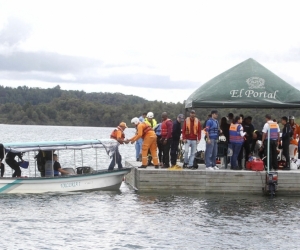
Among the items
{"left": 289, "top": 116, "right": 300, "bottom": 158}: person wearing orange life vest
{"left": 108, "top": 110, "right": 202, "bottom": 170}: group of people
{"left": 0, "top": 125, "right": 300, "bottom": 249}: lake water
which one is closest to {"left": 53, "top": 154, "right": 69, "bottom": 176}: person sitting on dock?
{"left": 0, "top": 125, "right": 300, "bottom": 249}: lake water

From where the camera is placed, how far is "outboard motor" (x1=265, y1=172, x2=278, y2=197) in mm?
21781

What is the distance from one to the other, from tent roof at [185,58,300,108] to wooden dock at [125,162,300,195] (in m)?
2.08

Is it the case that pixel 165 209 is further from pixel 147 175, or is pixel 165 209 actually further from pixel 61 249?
pixel 61 249

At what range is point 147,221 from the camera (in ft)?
59.3

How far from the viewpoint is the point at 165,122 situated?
22938 millimetres

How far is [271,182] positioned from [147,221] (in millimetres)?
5281

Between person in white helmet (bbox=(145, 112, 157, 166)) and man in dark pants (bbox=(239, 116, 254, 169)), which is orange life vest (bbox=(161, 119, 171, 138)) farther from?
man in dark pants (bbox=(239, 116, 254, 169))

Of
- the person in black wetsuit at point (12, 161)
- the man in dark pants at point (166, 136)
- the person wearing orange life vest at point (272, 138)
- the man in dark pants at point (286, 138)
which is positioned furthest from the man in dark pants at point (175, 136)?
the person in black wetsuit at point (12, 161)

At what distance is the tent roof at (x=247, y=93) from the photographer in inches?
880

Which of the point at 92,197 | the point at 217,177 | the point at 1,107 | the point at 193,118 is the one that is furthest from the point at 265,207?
the point at 1,107

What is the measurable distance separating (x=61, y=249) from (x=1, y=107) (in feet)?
535

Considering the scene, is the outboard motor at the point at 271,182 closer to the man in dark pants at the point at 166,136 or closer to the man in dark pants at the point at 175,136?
the man in dark pants at the point at 175,136

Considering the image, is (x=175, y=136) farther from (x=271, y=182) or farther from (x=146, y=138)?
(x=271, y=182)

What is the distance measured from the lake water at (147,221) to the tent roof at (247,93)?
284 cm
